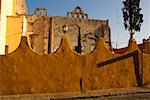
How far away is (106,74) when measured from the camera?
A: 8625 millimetres

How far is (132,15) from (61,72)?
2225 centimetres

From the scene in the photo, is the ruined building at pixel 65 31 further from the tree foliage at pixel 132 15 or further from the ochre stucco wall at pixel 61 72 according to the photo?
the ochre stucco wall at pixel 61 72

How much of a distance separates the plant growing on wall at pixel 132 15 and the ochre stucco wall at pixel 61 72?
1986cm

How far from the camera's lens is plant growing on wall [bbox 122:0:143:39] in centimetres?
2859

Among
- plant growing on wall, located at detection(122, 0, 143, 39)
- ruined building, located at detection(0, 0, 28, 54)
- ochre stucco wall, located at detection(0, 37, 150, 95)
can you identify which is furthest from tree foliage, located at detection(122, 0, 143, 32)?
ochre stucco wall, located at detection(0, 37, 150, 95)

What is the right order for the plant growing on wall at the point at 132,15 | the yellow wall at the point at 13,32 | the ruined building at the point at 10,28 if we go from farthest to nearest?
the plant growing on wall at the point at 132,15
the yellow wall at the point at 13,32
the ruined building at the point at 10,28

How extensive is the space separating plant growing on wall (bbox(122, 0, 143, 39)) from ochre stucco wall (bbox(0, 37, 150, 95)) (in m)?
19.9

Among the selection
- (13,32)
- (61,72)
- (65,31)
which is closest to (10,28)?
(13,32)

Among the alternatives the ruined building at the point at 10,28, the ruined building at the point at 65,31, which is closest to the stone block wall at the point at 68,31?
the ruined building at the point at 65,31

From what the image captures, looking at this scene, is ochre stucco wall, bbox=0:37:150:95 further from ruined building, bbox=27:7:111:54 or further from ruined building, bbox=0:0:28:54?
ruined building, bbox=27:7:111:54

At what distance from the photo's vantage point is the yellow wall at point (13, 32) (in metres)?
17.0

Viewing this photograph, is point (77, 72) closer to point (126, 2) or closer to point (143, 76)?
point (143, 76)

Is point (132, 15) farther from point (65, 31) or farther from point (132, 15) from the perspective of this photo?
point (65, 31)

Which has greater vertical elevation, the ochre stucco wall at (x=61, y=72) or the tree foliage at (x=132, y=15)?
the tree foliage at (x=132, y=15)
